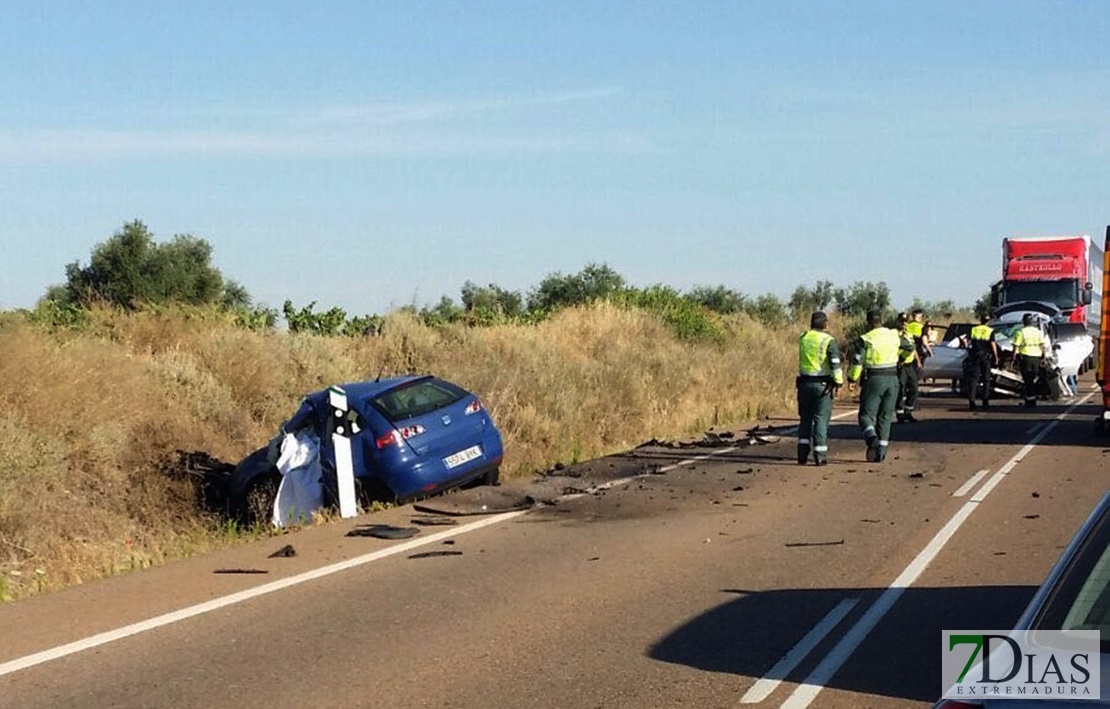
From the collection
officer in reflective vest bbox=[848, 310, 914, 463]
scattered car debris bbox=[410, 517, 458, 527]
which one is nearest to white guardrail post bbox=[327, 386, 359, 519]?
scattered car debris bbox=[410, 517, 458, 527]

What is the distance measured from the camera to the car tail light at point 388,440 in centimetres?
1492

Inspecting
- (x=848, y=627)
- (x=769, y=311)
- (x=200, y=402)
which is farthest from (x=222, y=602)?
(x=769, y=311)

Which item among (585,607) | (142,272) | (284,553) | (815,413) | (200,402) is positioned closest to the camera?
(585,607)

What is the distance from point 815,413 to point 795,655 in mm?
10155

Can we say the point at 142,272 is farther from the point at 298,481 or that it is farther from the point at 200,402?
the point at 298,481

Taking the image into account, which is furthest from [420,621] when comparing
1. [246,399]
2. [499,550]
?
[246,399]

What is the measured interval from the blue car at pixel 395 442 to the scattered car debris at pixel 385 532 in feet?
6.13

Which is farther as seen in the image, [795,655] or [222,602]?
[222,602]

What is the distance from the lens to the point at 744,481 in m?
16.2

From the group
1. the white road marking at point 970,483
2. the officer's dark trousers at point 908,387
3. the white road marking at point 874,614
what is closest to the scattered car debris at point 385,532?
the white road marking at point 874,614

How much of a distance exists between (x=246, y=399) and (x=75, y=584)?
1098cm

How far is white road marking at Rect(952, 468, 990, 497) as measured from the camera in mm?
14468

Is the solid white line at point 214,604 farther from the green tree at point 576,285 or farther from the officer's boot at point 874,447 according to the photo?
the green tree at point 576,285

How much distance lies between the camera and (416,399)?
15.7 meters
